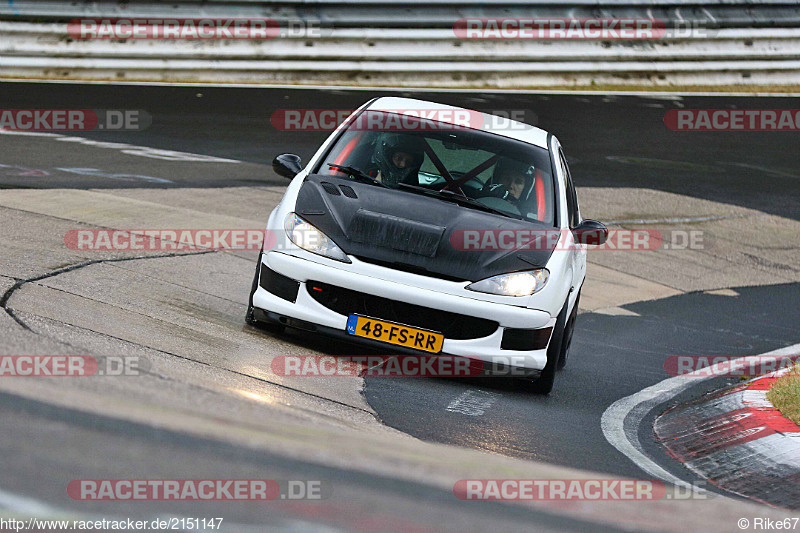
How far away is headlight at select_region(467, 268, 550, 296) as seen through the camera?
21.1ft

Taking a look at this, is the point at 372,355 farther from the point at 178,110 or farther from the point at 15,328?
the point at 178,110

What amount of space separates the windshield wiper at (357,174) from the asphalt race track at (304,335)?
106 cm

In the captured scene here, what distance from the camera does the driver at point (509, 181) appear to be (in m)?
7.39

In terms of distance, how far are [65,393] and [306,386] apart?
226cm

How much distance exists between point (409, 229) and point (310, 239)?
581 mm

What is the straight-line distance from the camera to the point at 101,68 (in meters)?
19.1

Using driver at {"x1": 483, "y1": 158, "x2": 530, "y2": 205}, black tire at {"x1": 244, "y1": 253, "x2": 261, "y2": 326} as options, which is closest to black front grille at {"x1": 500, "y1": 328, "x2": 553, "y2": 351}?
driver at {"x1": 483, "y1": 158, "x2": 530, "y2": 205}

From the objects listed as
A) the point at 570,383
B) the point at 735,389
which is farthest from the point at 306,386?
the point at 735,389
